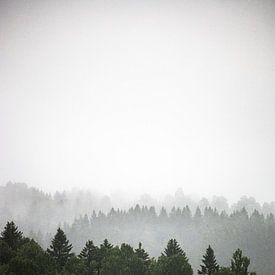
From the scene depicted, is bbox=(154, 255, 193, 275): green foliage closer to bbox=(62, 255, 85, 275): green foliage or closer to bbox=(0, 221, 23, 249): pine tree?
bbox=(62, 255, 85, 275): green foliage

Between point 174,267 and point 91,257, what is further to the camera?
point 91,257

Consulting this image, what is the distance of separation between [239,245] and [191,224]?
1960cm

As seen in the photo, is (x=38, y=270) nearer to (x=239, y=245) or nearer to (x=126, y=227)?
(x=239, y=245)

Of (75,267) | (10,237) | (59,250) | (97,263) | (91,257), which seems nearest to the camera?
(75,267)

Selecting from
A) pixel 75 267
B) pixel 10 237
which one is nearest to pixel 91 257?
pixel 75 267

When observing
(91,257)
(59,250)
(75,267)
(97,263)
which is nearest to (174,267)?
(97,263)

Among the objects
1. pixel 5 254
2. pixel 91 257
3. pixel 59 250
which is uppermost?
pixel 59 250

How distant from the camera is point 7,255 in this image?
143 feet

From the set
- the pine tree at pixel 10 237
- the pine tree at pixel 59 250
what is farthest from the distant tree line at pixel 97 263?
the pine tree at pixel 59 250

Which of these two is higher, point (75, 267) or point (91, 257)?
point (91, 257)

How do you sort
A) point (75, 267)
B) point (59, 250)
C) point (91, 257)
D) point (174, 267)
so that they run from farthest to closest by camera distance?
point (59, 250)
point (91, 257)
point (75, 267)
point (174, 267)

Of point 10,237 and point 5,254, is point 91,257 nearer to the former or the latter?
point 5,254

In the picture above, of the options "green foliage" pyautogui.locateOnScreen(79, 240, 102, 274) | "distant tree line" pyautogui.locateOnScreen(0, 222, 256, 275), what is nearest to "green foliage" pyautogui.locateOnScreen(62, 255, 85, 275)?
"distant tree line" pyautogui.locateOnScreen(0, 222, 256, 275)

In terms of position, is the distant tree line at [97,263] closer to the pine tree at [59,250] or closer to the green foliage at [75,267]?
the green foliage at [75,267]
